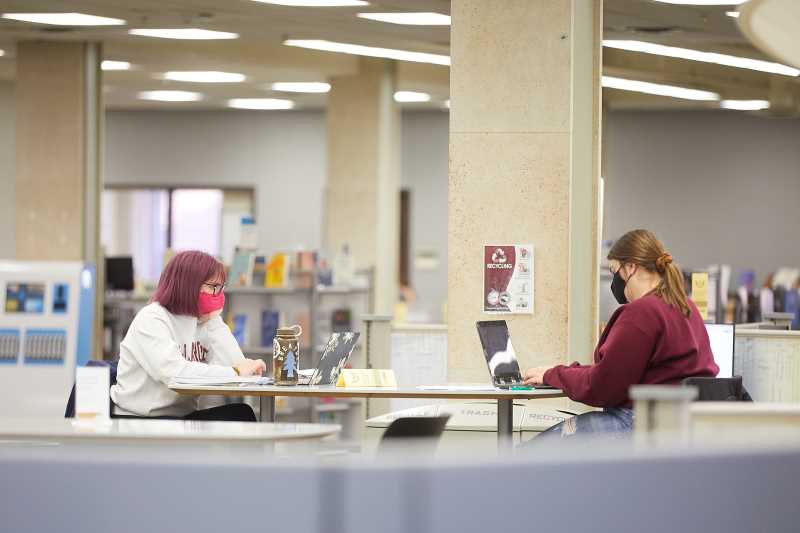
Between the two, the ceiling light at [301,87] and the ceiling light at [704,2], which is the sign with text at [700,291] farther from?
the ceiling light at [301,87]

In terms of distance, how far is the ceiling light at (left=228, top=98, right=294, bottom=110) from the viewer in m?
16.5

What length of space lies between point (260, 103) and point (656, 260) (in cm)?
1258

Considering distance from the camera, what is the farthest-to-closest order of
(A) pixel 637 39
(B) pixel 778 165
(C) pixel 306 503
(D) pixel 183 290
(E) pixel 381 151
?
(B) pixel 778 165, (E) pixel 381 151, (A) pixel 637 39, (D) pixel 183 290, (C) pixel 306 503

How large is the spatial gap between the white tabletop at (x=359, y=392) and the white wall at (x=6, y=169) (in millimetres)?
12932

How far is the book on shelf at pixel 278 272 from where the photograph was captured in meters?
10.3

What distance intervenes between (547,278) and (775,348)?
124 centimetres

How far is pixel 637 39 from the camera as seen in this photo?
10.6 m

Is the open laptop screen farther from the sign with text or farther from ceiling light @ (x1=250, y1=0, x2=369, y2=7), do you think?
ceiling light @ (x1=250, y1=0, x2=369, y2=7)

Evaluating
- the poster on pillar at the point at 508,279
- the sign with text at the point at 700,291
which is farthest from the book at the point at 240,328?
the sign with text at the point at 700,291

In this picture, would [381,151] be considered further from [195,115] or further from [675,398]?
[675,398]

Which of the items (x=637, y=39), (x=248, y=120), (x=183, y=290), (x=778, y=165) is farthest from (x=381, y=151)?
(x=183, y=290)

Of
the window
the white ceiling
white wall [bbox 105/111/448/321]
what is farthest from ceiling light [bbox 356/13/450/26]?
the window

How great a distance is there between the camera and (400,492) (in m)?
2.70

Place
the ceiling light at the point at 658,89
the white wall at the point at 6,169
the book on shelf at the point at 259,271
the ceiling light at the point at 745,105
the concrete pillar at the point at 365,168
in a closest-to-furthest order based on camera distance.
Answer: the book on shelf at the point at 259,271 → the ceiling light at the point at 658,89 → the concrete pillar at the point at 365,168 → the ceiling light at the point at 745,105 → the white wall at the point at 6,169
